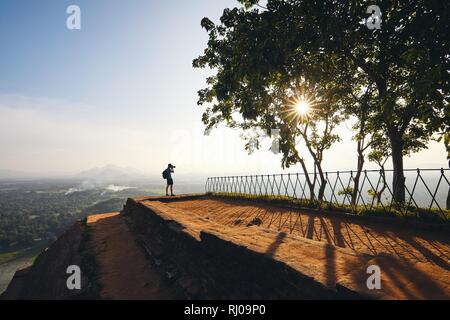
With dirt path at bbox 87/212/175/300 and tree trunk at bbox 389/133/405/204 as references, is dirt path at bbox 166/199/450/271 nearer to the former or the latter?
tree trunk at bbox 389/133/405/204

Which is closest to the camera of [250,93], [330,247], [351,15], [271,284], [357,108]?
[271,284]

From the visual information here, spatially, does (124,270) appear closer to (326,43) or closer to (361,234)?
(361,234)

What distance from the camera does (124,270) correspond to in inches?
344

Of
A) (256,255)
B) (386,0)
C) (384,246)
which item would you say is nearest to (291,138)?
(384,246)

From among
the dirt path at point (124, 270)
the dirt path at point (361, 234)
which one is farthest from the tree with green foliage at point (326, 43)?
the dirt path at point (124, 270)

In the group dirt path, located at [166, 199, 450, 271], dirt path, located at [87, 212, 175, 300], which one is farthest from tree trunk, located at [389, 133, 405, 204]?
dirt path, located at [87, 212, 175, 300]

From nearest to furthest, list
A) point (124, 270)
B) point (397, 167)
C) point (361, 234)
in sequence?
point (361, 234), point (124, 270), point (397, 167)

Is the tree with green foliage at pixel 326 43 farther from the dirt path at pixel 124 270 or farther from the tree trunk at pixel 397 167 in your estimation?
the dirt path at pixel 124 270

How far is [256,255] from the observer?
15.6 feet

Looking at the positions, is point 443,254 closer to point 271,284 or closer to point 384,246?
point 384,246

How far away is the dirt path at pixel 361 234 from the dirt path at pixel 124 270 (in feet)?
10.9

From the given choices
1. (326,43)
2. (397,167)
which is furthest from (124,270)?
(397,167)

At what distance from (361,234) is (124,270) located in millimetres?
7185
